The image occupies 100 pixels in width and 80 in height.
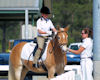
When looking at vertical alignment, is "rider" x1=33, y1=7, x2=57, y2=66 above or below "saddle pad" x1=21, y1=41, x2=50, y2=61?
above

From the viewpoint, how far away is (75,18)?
262ft

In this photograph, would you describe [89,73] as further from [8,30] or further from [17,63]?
[8,30]

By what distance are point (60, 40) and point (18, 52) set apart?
2.55 m

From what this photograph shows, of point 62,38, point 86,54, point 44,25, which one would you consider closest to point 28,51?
point 44,25

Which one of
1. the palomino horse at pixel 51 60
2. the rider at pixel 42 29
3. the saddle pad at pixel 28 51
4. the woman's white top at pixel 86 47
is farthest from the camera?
the saddle pad at pixel 28 51

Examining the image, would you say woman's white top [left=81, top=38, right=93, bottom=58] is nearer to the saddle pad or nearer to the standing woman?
the standing woman

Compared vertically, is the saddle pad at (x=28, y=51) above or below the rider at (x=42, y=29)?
below

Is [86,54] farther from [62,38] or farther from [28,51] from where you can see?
[28,51]

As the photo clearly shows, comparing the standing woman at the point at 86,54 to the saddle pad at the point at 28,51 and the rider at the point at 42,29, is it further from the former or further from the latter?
the saddle pad at the point at 28,51

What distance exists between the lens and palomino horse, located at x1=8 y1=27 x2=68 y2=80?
12258mm

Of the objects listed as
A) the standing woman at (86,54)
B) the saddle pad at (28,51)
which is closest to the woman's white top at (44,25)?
the saddle pad at (28,51)

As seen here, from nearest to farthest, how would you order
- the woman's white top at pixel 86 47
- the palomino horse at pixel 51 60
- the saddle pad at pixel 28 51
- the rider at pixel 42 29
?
the woman's white top at pixel 86 47 < the palomino horse at pixel 51 60 < the rider at pixel 42 29 < the saddle pad at pixel 28 51

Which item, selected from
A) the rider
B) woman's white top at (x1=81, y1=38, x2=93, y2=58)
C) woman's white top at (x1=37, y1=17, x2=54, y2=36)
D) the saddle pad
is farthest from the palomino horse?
woman's white top at (x1=81, y1=38, x2=93, y2=58)

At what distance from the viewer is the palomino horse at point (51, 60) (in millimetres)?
12258
